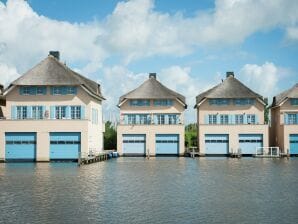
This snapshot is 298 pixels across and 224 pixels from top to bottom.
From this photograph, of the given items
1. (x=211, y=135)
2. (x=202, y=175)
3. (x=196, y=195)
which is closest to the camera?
(x=196, y=195)

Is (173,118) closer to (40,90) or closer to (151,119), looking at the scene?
(151,119)

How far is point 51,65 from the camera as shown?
48.6 meters

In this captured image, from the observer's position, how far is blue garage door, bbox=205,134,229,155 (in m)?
56.7

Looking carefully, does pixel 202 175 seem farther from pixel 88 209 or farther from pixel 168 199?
pixel 88 209

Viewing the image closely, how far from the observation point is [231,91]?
57.3 meters

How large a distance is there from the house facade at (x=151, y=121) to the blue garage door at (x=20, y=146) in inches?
500

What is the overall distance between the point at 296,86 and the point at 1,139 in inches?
1277

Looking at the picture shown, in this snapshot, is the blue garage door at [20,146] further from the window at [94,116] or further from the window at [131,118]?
the window at [131,118]

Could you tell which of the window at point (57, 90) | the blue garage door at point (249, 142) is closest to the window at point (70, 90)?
the window at point (57, 90)

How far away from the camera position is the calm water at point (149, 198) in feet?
57.4

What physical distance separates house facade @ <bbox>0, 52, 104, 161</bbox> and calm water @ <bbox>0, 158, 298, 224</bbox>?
1457 cm

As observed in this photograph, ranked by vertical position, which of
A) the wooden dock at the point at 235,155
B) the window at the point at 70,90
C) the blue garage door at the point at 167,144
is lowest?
the wooden dock at the point at 235,155

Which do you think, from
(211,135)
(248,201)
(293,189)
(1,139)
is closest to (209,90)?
(211,135)

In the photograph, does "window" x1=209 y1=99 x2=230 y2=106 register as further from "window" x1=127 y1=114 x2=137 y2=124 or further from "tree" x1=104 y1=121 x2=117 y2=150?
"tree" x1=104 y1=121 x2=117 y2=150
